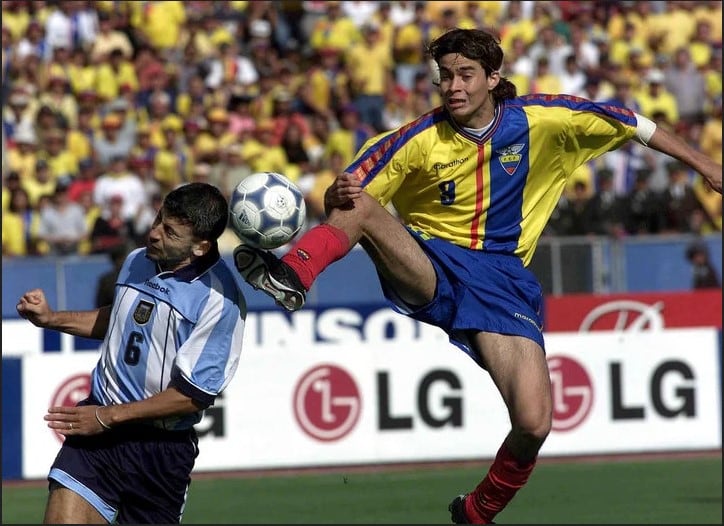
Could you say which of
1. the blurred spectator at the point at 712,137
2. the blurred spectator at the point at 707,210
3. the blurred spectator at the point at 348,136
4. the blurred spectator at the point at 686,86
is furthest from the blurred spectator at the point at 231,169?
the blurred spectator at the point at 686,86

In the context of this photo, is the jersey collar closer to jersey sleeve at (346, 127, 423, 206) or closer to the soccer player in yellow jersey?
the soccer player in yellow jersey

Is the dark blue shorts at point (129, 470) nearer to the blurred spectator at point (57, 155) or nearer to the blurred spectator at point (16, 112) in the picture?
the blurred spectator at point (57, 155)

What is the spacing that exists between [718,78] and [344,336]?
7772 millimetres

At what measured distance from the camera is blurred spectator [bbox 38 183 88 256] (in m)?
16.4

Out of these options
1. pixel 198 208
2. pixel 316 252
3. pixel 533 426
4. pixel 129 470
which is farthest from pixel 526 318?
Answer: pixel 129 470

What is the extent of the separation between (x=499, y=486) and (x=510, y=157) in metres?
1.62

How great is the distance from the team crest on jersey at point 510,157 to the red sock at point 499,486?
4.51 ft

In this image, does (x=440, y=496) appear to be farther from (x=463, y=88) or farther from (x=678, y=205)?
(x=678, y=205)

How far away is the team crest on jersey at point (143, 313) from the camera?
6.13 metres

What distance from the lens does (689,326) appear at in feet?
51.9

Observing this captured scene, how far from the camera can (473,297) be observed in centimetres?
733

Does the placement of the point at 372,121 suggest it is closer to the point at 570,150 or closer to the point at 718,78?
the point at 718,78

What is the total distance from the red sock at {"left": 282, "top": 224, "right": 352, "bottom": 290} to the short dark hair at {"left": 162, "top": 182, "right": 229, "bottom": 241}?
1.68 feet

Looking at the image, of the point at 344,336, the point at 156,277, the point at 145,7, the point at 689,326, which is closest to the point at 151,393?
the point at 156,277
